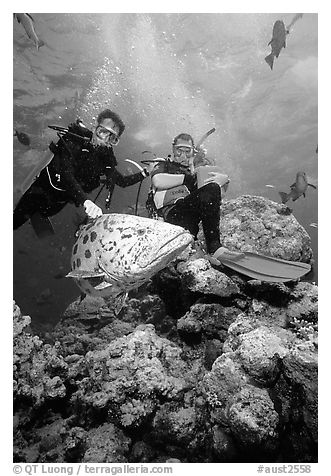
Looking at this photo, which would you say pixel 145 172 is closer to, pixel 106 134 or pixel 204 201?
pixel 106 134

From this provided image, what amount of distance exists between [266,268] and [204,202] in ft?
3.68

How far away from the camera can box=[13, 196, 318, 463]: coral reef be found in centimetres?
249

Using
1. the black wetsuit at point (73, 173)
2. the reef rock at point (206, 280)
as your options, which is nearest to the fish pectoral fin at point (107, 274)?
the black wetsuit at point (73, 173)

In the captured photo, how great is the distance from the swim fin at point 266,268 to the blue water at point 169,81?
5.79 metres

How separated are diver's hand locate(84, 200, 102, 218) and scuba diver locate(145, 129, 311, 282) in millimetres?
1010

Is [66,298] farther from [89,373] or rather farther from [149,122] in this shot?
[89,373]

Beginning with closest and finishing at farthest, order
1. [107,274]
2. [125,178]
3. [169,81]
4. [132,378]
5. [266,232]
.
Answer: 1. [107,274]
2. [132,378]
3. [125,178]
4. [266,232]
5. [169,81]

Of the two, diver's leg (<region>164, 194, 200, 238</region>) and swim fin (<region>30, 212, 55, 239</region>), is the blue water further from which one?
diver's leg (<region>164, 194, 200, 238</region>)

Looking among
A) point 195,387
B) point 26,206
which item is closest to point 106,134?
point 26,206

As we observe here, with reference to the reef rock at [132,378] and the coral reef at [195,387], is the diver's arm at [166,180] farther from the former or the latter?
the reef rock at [132,378]

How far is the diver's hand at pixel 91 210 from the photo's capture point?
9.02 ft

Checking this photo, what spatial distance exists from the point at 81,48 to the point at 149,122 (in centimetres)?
625

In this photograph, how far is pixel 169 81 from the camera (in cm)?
1427
